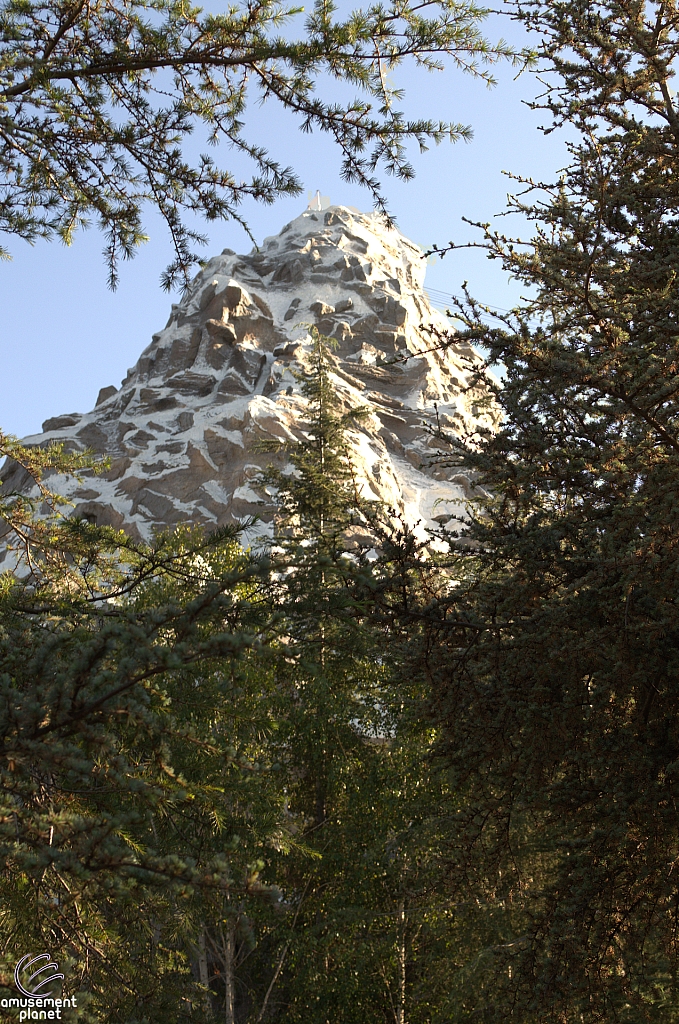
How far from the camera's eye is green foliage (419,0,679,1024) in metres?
4.43

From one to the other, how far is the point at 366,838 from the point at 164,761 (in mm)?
8624

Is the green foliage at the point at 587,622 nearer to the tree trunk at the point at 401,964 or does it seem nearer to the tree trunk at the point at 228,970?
the tree trunk at the point at 401,964

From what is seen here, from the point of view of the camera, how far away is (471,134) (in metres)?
4.35

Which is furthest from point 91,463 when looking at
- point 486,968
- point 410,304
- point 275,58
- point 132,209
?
point 410,304

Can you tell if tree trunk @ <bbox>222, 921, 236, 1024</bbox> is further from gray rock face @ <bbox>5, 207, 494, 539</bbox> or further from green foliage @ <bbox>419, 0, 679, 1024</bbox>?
gray rock face @ <bbox>5, 207, 494, 539</bbox>

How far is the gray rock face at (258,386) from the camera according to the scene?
43625 millimetres

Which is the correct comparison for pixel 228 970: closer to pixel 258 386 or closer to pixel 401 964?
pixel 401 964

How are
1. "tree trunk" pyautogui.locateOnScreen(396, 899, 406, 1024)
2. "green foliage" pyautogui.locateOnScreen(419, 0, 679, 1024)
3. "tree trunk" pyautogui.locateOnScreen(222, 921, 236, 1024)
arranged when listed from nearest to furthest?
"green foliage" pyautogui.locateOnScreen(419, 0, 679, 1024) → "tree trunk" pyautogui.locateOnScreen(396, 899, 406, 1024) → "tree trunk" pyautogui.locateOnScreen(222, 921, 236, 1024)

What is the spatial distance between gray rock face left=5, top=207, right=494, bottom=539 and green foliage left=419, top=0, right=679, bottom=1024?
31.6 meters

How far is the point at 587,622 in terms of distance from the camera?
4746 millimetres

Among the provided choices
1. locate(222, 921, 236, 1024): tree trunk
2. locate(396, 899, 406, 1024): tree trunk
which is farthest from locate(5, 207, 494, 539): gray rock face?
locate(396, 899, 406, 1024): tree trunk

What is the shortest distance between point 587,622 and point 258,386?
4836 centimetres

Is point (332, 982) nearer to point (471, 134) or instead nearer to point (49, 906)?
point (49, 906)

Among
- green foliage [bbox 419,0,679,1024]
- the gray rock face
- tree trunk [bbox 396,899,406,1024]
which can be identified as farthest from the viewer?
the gray rock face
